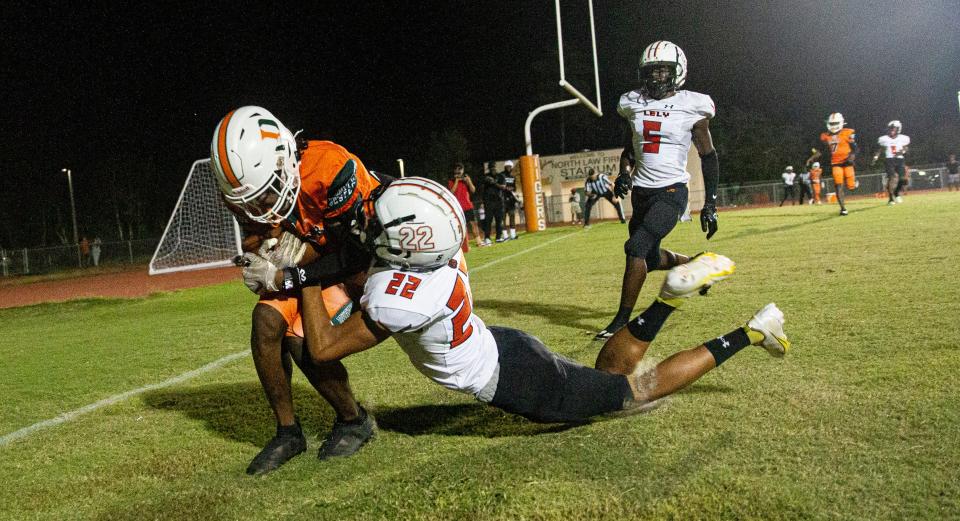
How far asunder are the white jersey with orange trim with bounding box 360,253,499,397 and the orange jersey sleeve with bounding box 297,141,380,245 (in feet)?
1.25

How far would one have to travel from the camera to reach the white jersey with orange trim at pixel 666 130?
18.4ft

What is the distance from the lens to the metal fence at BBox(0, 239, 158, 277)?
31969 mm

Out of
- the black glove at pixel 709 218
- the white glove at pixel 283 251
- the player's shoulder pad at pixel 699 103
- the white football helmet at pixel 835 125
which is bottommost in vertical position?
the black glove at pixel 709 218

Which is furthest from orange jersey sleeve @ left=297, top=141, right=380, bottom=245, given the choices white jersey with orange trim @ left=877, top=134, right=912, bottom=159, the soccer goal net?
white jersey with orange trim @ left=877, top=134, right=912, bottom=159

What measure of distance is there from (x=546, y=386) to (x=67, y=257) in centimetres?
3569

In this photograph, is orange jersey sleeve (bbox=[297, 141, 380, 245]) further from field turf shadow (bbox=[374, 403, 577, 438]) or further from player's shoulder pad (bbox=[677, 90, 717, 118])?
player's shoulder pad (bbox=[677, 90, 717, 118])

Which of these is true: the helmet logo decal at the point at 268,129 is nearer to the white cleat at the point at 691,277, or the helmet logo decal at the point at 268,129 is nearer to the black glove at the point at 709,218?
the white cleat at the point at 691,277

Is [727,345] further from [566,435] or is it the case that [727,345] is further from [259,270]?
[259,270]

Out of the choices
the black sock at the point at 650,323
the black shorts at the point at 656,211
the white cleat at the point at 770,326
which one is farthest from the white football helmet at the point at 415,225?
the black shorts at the point at 656,211

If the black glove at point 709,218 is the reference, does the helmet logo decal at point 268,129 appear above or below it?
above

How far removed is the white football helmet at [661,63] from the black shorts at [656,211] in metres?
0.72

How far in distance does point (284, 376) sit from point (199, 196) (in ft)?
48.8

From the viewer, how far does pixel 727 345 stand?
3283 mm

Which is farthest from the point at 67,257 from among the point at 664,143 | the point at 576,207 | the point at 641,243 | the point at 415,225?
the point at 415,225
